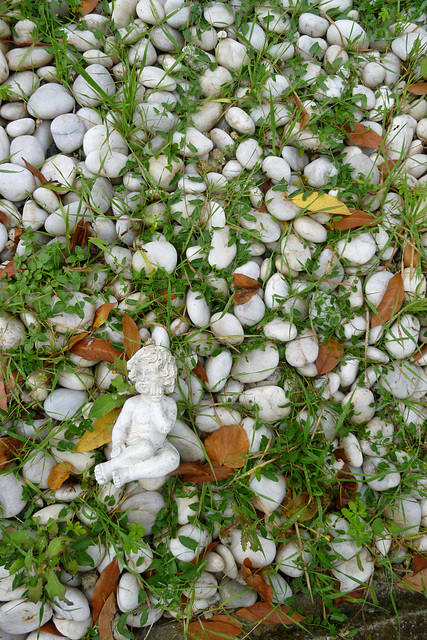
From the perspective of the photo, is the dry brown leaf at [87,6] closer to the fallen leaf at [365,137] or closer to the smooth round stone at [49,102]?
the smooth round stone at [49,102]

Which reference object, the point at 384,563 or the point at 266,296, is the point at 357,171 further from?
the point at 384,563

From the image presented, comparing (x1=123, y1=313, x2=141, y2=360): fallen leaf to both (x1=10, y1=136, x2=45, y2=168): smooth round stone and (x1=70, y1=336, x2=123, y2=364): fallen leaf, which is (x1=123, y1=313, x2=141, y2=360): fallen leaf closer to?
(x1=70, y1=336, x2=123, y2=364): fallen leaf

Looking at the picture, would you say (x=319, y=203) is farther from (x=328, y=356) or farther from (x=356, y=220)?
(x=328, y=356)

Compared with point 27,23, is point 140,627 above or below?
below

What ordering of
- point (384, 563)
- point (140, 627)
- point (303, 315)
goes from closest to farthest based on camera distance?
1. point (140, 627)
2. point (384, 563)
3. point (303, 315)

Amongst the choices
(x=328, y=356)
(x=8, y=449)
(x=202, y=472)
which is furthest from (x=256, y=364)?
(x=8, y=449)

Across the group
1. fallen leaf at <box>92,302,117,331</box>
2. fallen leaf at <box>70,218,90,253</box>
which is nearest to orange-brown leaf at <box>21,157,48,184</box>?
fallen leaf at <box>70,218,90,253</box>

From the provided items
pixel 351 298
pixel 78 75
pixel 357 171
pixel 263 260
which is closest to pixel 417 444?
pixel 351 298
